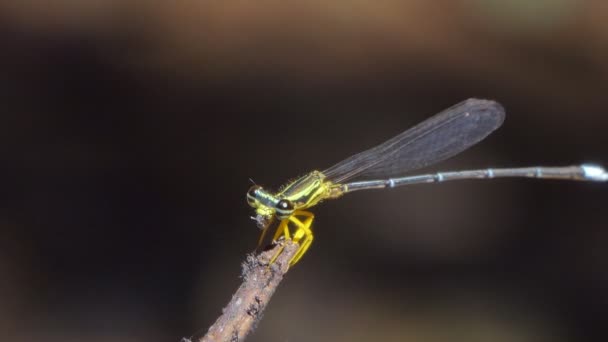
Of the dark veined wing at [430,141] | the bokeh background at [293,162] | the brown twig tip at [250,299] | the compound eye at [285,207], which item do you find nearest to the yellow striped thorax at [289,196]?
the compound eye at [285,207]

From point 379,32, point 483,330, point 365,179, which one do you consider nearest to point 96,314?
point 365,179

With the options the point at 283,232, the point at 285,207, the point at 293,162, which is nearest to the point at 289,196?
the point at 285,207

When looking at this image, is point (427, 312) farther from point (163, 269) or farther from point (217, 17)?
point (217, 17)

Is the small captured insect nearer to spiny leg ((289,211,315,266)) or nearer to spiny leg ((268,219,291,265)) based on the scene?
spiny leg ((289,211,315,266))

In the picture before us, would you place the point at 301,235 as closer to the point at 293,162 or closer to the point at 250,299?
the point at 250,299

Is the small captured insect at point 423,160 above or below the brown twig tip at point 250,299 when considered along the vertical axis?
above

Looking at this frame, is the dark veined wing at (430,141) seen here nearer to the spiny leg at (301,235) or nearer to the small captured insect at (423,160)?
the small captured insect at (423,160)
